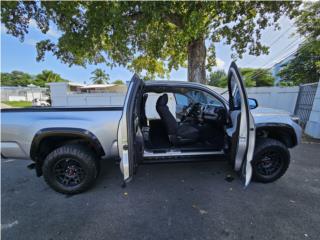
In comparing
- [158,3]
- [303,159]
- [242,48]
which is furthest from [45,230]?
[242,48]

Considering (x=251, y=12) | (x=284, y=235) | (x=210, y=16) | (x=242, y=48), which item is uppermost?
(x=251, y=12)

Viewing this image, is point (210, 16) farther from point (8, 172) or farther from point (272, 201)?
point (8, 172)

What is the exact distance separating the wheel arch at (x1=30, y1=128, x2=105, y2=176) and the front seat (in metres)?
1.17

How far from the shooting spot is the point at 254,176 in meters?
2.83

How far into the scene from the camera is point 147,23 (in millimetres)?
5844

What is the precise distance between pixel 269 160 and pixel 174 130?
1652 mm

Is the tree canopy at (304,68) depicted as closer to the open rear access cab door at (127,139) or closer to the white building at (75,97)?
the white building at (75,97)

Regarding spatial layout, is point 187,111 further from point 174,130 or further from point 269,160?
point 269,160

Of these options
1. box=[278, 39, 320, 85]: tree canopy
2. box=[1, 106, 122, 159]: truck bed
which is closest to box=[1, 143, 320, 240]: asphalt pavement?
box=[1, 106, 122, 159]: truck bed

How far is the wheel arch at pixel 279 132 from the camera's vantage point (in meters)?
2.73

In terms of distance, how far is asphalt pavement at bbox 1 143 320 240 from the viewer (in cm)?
189

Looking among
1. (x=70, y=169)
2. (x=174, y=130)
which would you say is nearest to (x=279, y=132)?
(x=174, y=130)

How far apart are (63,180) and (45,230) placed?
0.78 m

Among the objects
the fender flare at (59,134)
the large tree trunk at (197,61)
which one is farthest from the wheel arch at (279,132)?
the large tree trunk at (197,61)
